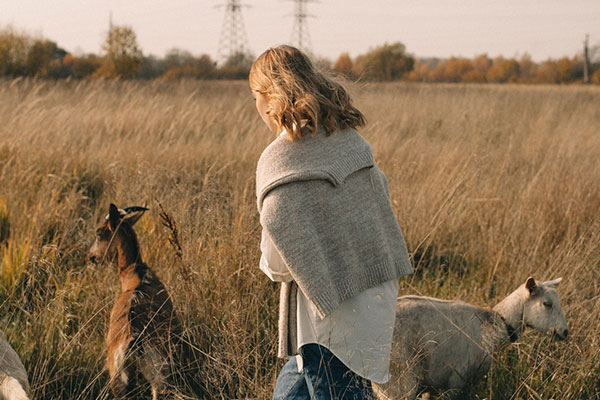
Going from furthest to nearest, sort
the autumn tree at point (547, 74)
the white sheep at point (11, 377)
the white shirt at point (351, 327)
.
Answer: the autumn tree at point (547, 74)
the white shirt at point (351, 327)
the white sheep at point (11, 377)

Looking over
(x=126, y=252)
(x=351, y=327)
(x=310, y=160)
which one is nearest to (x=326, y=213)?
(x=310, y=160)

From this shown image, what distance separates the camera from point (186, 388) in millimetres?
3258

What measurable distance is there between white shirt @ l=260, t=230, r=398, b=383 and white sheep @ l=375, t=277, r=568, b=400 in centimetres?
57

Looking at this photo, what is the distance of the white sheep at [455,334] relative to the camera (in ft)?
9.64

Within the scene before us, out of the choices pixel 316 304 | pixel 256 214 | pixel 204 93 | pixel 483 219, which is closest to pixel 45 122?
pixel 256 214

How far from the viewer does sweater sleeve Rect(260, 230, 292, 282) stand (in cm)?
223

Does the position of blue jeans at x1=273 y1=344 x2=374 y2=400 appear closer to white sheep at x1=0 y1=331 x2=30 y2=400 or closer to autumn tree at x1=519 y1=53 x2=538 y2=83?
white sheep at x1=0 y1=331 x2=30 y2=400

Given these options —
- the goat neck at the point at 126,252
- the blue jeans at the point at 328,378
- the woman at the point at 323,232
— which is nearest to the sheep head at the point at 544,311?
the woman at the point at 323,232

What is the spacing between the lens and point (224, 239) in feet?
12.6

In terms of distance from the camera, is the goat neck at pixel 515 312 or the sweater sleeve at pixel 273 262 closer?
the sweater sleeve at pixel 273 262

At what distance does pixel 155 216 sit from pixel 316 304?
282cm

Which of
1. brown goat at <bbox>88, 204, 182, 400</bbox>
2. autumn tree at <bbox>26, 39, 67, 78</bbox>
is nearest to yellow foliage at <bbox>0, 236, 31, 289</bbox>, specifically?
brown goat at <bbox>88, 204, 182, 400</bbox>

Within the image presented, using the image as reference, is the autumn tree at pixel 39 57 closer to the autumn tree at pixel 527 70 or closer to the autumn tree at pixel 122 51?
the autumn tree at pixel 122 51

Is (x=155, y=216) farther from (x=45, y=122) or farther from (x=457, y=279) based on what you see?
(x=45, y=122)
